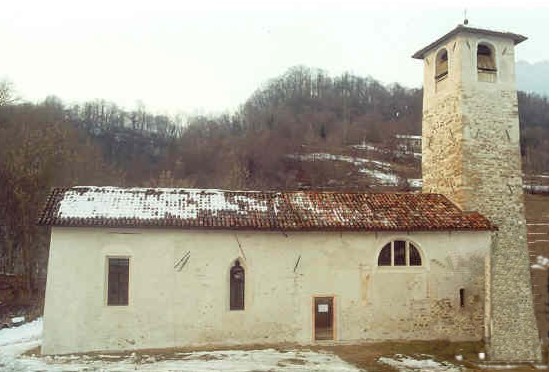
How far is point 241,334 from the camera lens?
16438 mm

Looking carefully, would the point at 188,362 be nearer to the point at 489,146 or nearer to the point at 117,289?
the point at 117,289

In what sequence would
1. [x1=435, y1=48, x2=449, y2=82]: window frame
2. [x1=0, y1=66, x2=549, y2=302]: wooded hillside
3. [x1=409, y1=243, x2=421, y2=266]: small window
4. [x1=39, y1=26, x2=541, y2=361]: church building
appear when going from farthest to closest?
[x1=0, y1=66, x2=549, y2=302]: wooded hillside, [x1=435, y1=48, x2=449, y2=82]: window frame, [x1=409, y1=243, x2=421, y2=266]: small window, [x1=39, y1=26, x2=541, y2=361]: church building

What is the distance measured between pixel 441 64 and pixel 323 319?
1141 cm

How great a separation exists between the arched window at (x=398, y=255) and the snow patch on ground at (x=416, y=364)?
312 centimetres

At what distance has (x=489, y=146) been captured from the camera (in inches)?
747

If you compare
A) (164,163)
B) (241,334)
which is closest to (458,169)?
(241,334)

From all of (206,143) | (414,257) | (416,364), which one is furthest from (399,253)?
(206,143)

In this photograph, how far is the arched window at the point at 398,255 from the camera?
1745 cm

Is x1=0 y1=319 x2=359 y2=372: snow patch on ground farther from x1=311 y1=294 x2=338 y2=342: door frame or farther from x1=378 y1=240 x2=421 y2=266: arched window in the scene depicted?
x1=378 y1=240 x2=421 y2=266: arched window

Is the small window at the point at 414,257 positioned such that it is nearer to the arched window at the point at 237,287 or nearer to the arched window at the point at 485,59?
the arched window at the point at 237,287

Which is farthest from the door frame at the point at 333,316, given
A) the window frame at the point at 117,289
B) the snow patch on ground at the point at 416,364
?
the window frame at the point at 117,289

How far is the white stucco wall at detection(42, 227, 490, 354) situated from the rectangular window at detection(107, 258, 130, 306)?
0.19 metres

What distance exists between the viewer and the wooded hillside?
27547 millimetres

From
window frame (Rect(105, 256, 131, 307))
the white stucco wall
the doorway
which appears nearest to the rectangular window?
window frame (Rect(105, 256, 131, 307))
